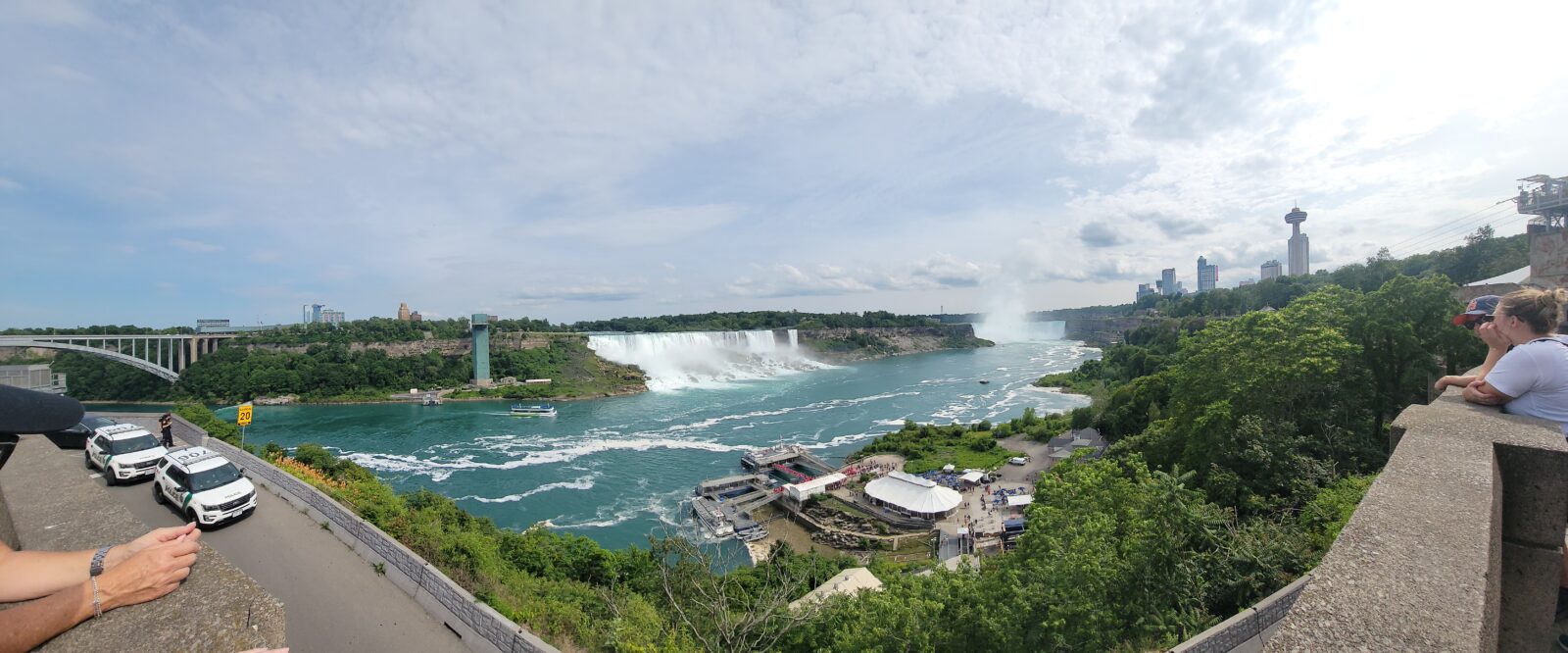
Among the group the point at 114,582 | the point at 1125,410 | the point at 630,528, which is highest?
the point at 114,582

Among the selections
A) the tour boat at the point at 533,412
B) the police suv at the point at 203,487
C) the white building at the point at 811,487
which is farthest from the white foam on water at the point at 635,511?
the tour boat at the point at 533,412

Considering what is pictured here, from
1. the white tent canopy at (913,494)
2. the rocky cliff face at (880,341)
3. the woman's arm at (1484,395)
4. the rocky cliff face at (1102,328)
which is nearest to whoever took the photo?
the woman's arm at (1484,395)

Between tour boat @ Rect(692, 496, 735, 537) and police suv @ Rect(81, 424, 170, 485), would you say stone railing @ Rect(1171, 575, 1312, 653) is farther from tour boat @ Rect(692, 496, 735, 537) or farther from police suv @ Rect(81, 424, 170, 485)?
tour boat @ Rect(692, 496, 735, 537)

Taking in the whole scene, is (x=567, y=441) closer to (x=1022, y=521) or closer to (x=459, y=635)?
(x=1022, y=521)

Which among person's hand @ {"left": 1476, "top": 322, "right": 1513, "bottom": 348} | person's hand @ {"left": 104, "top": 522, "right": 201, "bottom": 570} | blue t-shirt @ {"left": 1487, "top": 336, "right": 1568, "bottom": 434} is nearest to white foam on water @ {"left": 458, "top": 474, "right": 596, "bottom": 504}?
person's hand @ {"left": 104, "top": 522, "right": 201, "bottom": 570}

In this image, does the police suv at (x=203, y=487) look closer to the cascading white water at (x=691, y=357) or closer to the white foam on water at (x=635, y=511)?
the white foam on water at (x=635, y=511)

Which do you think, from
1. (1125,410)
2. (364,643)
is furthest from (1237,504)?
(1125,410)

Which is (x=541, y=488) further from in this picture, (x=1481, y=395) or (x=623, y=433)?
(x=1481, y=395)

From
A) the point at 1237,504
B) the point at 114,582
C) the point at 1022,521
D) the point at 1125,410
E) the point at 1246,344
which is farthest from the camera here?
the point at 1125,410
